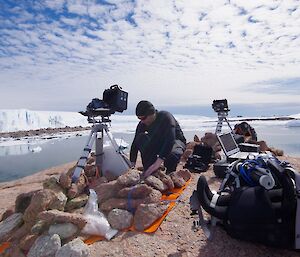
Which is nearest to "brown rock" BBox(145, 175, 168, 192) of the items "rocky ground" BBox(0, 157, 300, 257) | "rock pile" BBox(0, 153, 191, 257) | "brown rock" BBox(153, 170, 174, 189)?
"rock pile" BBox(0, 153, 191, 257)

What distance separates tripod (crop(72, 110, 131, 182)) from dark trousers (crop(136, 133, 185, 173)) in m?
0.55

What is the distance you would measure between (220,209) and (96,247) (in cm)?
134

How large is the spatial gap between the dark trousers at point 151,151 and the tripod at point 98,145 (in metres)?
0.55

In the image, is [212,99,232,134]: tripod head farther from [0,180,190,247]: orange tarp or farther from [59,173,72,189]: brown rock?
[59,173,72,189]: brown rock

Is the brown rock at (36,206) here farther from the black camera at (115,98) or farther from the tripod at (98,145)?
the black camera at (115,98)

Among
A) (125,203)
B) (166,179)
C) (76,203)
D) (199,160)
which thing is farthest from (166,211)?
(199,160)

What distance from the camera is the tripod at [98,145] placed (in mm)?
4179

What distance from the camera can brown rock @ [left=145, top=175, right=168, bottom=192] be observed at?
4.00 m

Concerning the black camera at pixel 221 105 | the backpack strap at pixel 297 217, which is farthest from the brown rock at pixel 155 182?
the black camera at pixel 221 105

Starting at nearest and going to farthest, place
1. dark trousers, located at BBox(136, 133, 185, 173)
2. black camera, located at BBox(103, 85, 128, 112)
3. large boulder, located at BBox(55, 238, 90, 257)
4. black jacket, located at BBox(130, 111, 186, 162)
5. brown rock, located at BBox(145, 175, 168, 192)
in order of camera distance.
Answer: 1. large boulder, located at BBox(55, 238, 90, 257)
2. brown rock, located at BBox(145, 175, 168, 192)
3. black camera, located at BBox(103, 85, 128, 112)
4. black jacket, located at BBox(130, 111, 186, 162)
5. dark trousers, located at BBox(136, 133, 185, 173)

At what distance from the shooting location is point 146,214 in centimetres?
331

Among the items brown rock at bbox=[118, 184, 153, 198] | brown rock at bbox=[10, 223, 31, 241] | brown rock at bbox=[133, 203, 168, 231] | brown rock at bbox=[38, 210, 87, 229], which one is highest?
brown rock at bbox=[118, 184, 153, 198]

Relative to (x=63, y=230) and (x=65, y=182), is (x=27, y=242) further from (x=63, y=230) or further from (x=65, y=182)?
(x=65, y=182)

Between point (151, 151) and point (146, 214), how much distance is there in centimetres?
193
